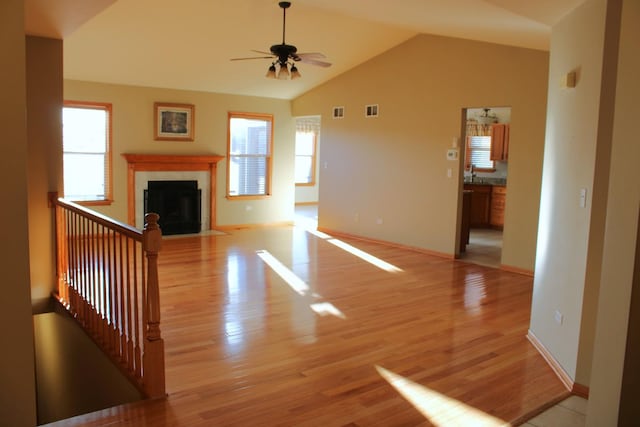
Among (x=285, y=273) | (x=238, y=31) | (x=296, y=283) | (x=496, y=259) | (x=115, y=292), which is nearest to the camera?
(x=115, y=292)

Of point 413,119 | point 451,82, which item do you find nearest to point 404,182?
point 413,119

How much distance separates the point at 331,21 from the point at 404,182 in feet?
8.56

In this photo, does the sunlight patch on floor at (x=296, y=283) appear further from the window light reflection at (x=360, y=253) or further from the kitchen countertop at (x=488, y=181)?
the kitchen countertop at (x=488, y=181)

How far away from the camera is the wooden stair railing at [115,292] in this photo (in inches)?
115

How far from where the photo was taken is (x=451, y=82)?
705cm

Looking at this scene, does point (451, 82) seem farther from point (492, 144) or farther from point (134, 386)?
point (134, 386)

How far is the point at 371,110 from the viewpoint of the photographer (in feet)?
27.3

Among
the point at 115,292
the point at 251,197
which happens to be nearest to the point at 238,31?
the point at 251,197

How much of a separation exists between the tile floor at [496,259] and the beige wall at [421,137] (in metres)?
0.58

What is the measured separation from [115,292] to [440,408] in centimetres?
222

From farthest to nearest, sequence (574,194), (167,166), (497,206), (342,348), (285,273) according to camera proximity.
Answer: (497,206), (167,166), (285,273), (342,348), (574,194)

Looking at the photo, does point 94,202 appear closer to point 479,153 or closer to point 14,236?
point 14,236

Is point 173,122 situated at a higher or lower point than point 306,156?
higher

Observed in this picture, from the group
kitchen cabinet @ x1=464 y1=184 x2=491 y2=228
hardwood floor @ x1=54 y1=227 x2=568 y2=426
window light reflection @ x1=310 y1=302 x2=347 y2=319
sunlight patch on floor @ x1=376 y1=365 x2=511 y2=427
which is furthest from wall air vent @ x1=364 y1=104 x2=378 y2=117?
sunlight patch on floor @ x1=376 y1=365 x2=511 y2=427
